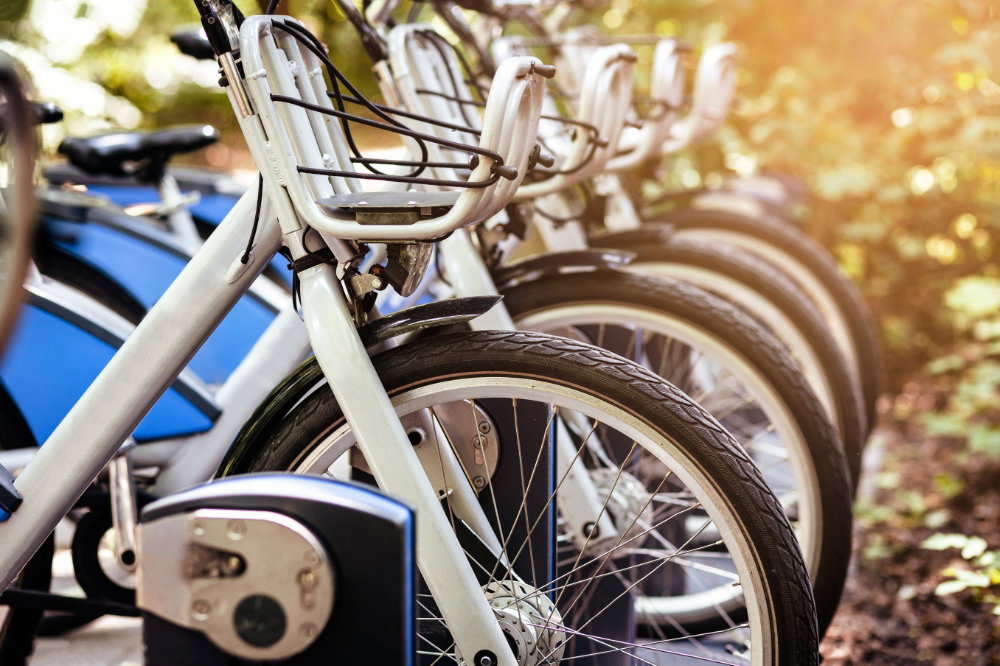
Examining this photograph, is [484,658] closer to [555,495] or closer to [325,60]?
[555,495]

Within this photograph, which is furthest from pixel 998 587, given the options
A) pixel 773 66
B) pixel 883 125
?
pixel 773 66

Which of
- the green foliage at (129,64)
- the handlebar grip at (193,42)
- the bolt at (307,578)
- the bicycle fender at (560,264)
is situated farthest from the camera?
the green foliage at (129,64)

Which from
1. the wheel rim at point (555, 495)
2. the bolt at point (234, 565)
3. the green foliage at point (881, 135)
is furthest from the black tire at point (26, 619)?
the green foliage at point (881, 135)

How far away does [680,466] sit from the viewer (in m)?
1.18

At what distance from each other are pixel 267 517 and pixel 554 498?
0.57 meters

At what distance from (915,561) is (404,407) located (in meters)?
1.80

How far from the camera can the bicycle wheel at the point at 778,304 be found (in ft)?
6.84

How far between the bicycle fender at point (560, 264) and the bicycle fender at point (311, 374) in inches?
17.2

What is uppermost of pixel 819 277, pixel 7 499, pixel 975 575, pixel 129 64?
pixel 129 64

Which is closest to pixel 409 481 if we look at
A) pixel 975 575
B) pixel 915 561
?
pixel 975 575

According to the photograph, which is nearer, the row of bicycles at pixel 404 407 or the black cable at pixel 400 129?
the row of bicycles at pixel 404 407

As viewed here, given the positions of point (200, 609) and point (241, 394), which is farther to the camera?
point (241, 394)

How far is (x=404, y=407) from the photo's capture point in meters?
1.21

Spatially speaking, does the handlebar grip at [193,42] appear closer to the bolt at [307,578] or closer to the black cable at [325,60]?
the black cable at [325,60]
